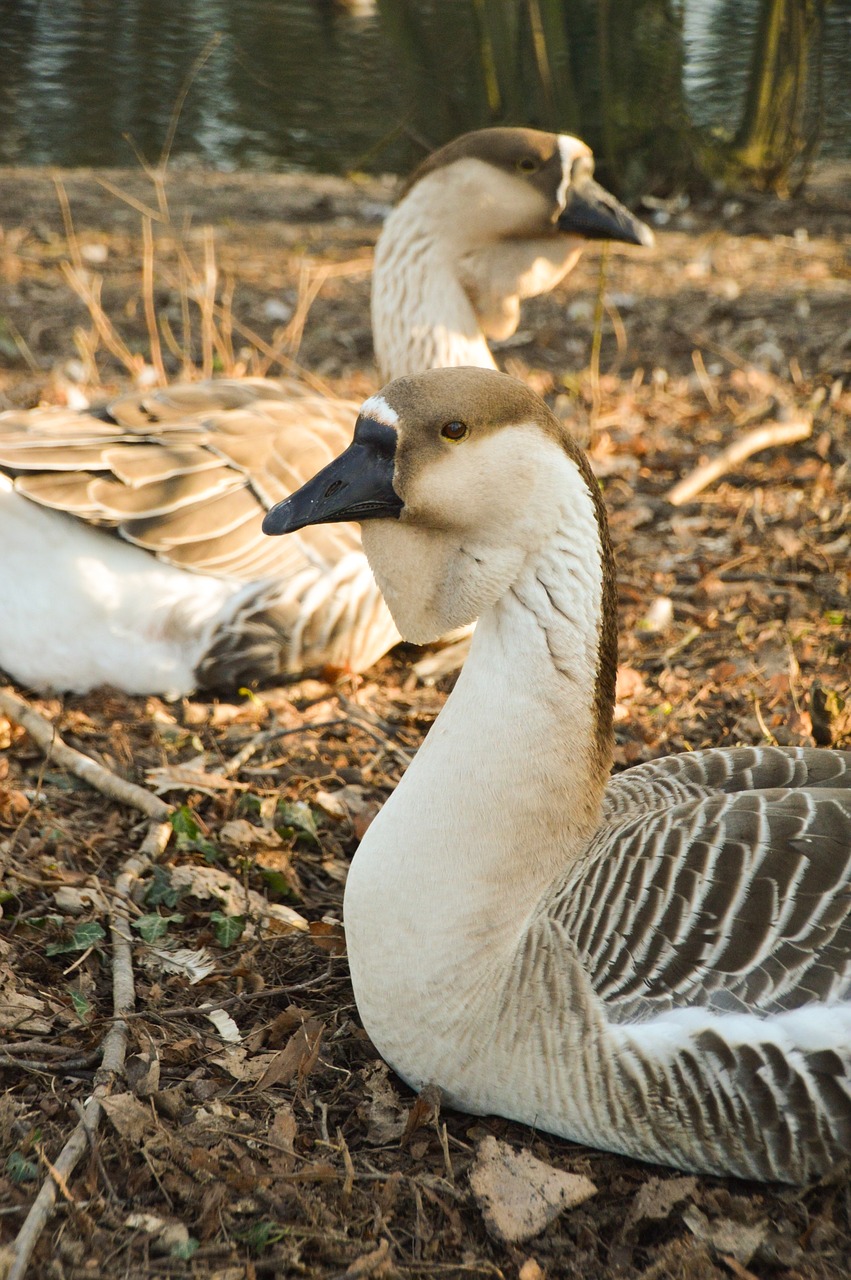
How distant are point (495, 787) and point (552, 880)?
0.29 m

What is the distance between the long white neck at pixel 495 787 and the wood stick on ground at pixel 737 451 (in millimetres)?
3840

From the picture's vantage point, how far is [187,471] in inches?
202

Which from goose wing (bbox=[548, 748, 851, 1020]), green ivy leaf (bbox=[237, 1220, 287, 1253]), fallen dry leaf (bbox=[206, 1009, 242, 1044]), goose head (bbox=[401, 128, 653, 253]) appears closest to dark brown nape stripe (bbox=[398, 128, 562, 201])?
goose head (bbox=[401, 128, 653, 253])

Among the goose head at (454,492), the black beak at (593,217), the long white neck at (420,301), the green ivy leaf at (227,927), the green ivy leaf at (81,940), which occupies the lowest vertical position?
the green ivy leaf at (227,927)

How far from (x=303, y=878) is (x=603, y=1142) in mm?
1497

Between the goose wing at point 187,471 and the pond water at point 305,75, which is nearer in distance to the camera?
the goose wing at point 187,471

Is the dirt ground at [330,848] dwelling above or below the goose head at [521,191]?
below

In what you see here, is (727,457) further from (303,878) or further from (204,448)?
(303,878)

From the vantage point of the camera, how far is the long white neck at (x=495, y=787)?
288 centimetres

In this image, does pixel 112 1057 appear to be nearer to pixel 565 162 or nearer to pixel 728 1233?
pixel 728 1233

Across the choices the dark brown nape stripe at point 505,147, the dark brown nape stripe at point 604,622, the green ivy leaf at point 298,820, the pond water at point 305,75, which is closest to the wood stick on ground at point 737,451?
the dark brown nape stripe at point 505,147

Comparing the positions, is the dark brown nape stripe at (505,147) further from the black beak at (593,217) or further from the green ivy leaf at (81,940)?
the green ivy leaf at (81,940)

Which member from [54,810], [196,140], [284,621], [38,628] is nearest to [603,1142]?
[54,810]

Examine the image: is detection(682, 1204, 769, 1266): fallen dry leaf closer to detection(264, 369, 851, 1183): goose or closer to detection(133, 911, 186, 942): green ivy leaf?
detection(264, 369, 851, 1183): goose
